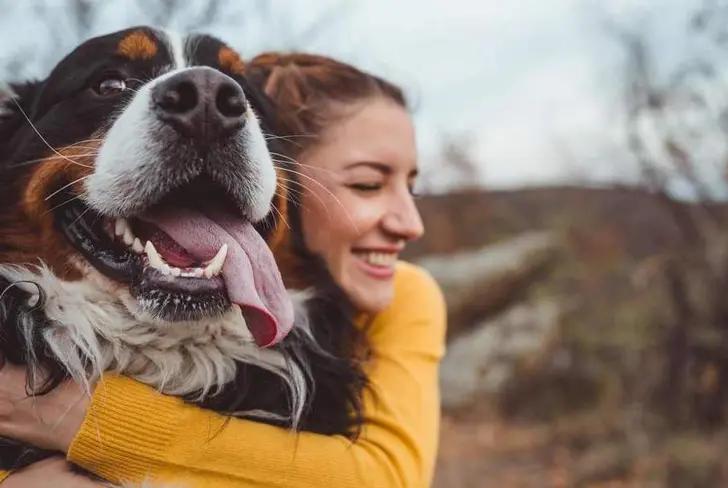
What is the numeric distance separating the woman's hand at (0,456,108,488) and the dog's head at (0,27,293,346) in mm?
399

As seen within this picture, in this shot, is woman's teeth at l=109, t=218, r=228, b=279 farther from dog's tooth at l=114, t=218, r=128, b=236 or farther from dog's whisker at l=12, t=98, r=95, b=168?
dog's whisker at l=12, t=98, r=95, b=168

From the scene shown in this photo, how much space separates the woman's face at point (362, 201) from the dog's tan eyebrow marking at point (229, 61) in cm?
37

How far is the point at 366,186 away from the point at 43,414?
1.17m

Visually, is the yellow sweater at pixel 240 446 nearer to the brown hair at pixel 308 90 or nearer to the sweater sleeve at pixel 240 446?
the sweater sleeve at pixel 240 446

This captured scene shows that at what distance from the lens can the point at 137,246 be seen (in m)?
2.02

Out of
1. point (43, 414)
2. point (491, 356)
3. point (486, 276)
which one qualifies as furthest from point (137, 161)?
point (486, 276)

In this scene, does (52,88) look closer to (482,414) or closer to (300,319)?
(300,319)

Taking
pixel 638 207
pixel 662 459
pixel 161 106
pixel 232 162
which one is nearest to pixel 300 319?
pixel 232 162

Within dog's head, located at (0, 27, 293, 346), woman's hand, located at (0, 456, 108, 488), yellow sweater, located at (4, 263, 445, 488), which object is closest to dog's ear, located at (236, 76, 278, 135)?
dog's head, located at (0, 27, 293, 346)

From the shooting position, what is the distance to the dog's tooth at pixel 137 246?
6.60 feet

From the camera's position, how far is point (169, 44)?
222 centimetres

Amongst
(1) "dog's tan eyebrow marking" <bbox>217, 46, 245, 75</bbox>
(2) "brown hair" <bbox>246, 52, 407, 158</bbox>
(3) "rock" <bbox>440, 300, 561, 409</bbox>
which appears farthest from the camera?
(3) "rock" <bbox>440, 300, 561, 409</bbox>

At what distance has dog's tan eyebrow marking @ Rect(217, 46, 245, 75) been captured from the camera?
2.33m

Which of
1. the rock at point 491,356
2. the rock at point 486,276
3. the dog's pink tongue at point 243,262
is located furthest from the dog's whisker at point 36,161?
the rock at point 486,276
